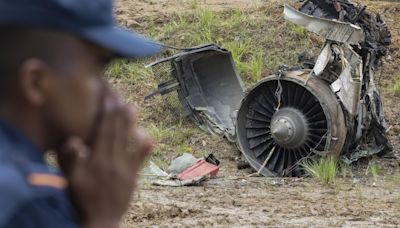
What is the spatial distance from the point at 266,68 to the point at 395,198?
486cm

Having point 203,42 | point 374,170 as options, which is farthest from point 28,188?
point 203,42

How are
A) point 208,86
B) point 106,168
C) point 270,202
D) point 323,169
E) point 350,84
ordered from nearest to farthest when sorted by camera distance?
point 106,168 < point 270,202 < point 323,169 < point 350,84 < point 208,86

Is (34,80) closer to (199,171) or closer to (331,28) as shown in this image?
(199,171)

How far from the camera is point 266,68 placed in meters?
13.1

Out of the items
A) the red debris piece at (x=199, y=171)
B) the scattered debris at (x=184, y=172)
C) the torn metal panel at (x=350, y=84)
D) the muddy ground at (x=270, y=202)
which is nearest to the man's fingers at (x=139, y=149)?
the muddy ground at (x=270, y=202)

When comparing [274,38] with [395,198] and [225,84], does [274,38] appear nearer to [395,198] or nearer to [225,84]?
[225,84]

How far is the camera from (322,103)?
9555mm

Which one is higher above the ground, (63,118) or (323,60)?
(63,118)

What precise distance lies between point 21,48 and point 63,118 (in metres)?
0.14

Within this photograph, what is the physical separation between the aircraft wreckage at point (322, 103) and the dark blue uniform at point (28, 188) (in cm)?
780

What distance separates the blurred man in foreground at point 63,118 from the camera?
1611mm

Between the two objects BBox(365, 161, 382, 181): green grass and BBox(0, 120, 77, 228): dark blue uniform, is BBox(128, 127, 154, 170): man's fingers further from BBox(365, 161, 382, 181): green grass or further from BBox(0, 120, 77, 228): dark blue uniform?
BBox(365, 161, 382, 181): green grass

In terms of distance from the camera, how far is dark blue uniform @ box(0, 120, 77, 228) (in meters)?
1.59

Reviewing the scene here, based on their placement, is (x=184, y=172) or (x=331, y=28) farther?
(x=331, y=28)
